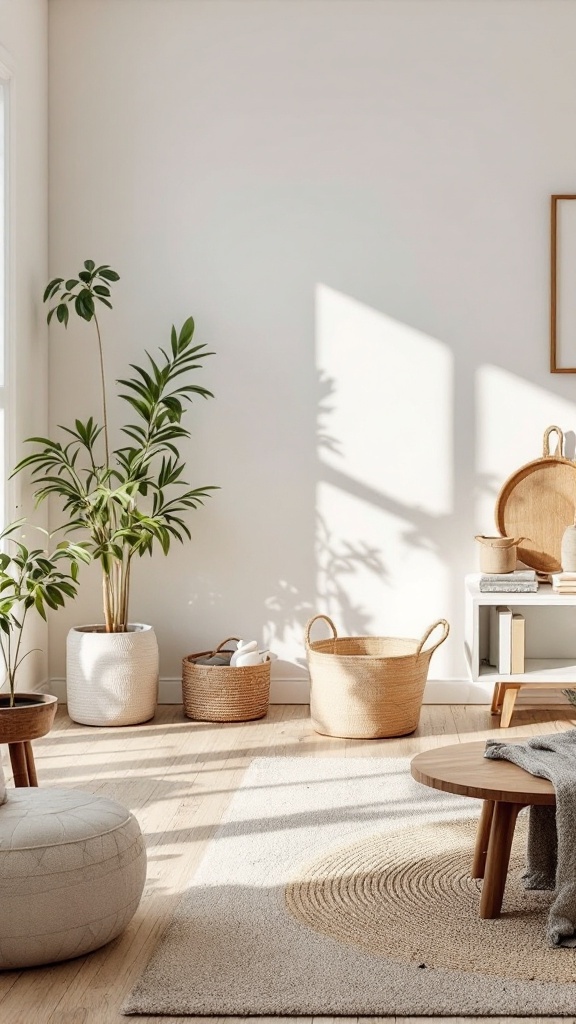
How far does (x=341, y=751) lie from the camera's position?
13.3 ft

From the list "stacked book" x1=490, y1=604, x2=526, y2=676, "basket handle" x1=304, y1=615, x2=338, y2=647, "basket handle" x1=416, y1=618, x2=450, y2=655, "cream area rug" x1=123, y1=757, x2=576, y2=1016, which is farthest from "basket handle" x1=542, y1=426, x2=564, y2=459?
"cream area rug" x1=123, y1=757, x2=576, y2=1016

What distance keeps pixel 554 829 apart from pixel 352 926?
0.55 metres

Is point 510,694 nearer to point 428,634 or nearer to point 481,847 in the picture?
point 428,634

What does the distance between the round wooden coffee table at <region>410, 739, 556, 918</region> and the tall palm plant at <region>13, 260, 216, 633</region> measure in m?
2.09

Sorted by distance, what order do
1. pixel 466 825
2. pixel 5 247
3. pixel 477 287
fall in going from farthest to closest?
pixel 477 287 → pixel 5 247 → pixel 466 825

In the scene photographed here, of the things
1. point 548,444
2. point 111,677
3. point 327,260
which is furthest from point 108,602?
point 548,444

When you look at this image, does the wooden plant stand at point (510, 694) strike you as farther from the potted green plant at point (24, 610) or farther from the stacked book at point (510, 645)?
the potted green plant at point (24, 610)

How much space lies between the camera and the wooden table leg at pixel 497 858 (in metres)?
2.46

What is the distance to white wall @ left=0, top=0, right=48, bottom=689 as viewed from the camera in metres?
4.37

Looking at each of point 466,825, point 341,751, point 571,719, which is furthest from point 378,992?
point 571,719

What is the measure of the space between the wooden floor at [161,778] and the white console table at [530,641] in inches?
6.0

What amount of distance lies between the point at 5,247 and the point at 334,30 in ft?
5.50

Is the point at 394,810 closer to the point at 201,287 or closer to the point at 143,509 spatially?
the point at 143,509

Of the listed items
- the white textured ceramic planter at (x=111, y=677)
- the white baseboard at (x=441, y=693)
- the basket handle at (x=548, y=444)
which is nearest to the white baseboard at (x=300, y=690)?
the white baseboard at (x=441, y=693)
